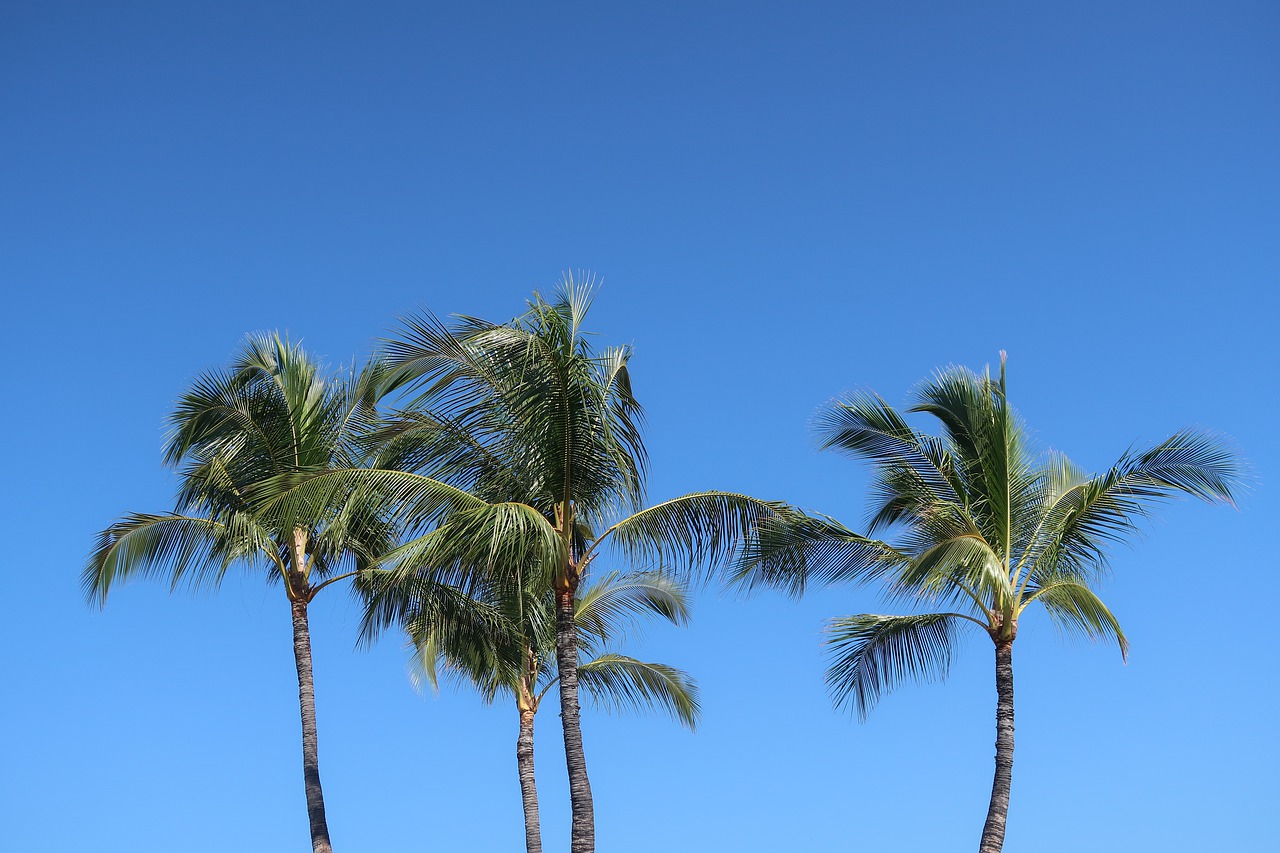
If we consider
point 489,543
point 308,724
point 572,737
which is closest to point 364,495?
point 489,543

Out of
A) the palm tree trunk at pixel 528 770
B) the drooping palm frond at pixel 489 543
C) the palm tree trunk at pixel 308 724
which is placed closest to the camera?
the drooping palm frond at pixel 489 543

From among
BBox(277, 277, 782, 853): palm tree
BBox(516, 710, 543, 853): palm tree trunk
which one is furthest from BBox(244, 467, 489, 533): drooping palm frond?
BBox(516, 710, 543, 853): palm tree trunk

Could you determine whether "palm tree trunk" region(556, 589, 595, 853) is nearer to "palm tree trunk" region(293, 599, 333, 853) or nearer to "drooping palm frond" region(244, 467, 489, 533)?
"drooping palm frond" region(244, 467, 489, 533)

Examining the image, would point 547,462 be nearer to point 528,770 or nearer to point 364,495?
point 364,495

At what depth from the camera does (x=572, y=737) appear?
604 inches

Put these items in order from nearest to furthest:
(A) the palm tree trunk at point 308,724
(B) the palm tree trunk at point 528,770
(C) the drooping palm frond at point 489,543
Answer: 1. (C) the drooping palm frond at point 489,543
2. (A) the palm tree trunk at point 308,724
3. (B) the palm tree trunk at point 528,770

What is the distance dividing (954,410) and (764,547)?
9.93 feet

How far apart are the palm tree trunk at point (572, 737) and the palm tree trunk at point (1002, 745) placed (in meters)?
4.75

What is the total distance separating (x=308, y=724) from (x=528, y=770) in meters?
6.30

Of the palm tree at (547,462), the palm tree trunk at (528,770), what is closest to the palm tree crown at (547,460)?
the palm tree at (547,462)

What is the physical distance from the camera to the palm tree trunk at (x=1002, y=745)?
15875mm

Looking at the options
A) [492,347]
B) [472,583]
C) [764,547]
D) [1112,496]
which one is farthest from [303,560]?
[1112,496]

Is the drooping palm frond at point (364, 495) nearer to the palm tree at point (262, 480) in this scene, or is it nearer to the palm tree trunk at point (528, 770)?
the palm tree at point (262, 480)

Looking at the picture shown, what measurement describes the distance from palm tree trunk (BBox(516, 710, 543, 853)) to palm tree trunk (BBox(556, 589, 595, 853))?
27.9ft
